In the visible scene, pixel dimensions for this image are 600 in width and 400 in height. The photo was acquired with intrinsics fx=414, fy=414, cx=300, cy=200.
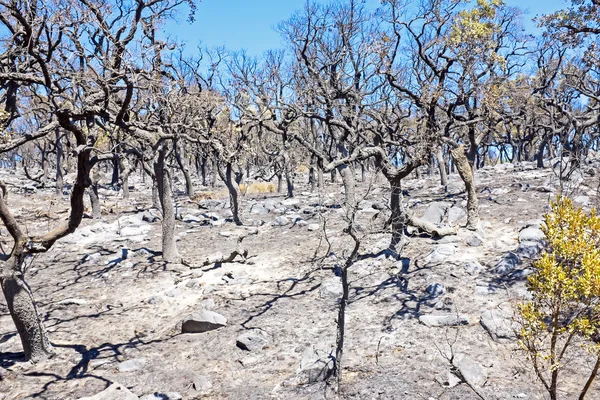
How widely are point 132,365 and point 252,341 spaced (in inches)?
71.4

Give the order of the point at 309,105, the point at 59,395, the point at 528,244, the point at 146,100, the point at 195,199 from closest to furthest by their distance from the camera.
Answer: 1. the point at 59,395
2. the point at 528,244
3. the point at 146,100
4. the point at 309,105
5. the point at 195,199

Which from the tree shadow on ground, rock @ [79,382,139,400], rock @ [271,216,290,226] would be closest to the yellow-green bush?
A: rock @ [79,382,139,400]

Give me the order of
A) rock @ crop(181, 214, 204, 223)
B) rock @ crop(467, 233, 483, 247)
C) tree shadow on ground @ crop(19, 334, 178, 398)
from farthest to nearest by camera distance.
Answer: rock @ crop(181, 214, 204, 223), rock @ crop(467, 233, 483, 247), tree shadow on ground @ crop(19, 334, 178, 398)

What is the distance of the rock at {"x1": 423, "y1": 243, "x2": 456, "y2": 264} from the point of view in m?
8.94

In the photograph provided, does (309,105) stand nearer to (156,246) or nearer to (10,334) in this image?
A: (156,246)

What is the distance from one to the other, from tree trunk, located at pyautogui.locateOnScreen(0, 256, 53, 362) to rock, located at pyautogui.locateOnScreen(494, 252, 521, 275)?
7.97m

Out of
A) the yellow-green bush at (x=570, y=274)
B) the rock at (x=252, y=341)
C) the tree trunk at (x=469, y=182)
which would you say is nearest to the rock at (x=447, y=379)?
the yellow-green bush at (x=570, y=274)

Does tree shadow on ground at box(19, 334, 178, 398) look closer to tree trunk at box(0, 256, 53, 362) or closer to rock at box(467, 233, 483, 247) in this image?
tree trunk at box(0, 256, 53, 362)

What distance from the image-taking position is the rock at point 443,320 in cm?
652

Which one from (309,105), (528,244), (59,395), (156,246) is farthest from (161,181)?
(528,244)

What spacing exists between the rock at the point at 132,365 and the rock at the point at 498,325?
5274 mm

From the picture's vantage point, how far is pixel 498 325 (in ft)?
20.4

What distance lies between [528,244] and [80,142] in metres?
8.58

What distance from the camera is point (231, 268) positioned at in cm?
1035
